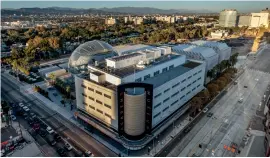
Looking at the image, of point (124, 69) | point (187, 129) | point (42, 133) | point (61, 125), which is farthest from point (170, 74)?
point (42, 133)

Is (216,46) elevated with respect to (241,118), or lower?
elevated

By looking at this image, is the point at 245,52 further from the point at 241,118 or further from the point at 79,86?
the point at 79,86

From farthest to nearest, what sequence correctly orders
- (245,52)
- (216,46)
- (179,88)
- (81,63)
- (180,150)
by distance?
1. (245,52)
2. (216,46)
3. (81,63)
4. (179,88)
5. (180,150)

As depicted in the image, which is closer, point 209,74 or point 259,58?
point 209,74

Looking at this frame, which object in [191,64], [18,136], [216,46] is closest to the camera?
[18,136]

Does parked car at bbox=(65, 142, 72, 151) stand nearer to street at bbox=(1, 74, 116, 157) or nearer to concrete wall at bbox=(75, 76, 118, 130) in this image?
street at bbox=(1, 74, 116, 157)

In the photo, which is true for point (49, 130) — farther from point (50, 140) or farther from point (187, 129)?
point (187, 129)

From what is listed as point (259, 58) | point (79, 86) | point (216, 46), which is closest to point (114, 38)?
point (216, 46)
